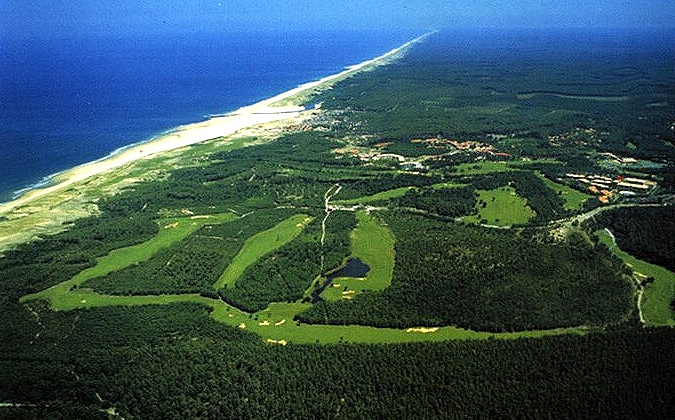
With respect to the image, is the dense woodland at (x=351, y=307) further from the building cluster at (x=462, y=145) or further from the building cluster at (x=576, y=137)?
the building cluster at (x=576, y=137)

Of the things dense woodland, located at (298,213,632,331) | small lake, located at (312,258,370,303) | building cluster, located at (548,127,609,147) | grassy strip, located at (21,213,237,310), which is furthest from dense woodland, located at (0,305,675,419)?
building cluster, located at (548,127,609,147)

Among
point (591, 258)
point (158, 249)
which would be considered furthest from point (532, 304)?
point (158, 249)

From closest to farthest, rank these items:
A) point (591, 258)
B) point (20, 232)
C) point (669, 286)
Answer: point (669, 286) < point (591, 258) < point (20, 232)

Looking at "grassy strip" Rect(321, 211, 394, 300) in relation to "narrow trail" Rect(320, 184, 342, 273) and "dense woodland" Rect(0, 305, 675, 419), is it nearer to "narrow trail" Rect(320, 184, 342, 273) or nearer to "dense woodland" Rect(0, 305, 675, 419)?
"narrow trail" Rect(320, 184, 342, 273)

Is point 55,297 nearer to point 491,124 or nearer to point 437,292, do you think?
point 437,292

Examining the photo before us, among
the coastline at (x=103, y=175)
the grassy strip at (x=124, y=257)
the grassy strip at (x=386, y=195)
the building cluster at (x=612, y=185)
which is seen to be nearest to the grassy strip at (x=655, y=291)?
the building cluster at (x=612, y=185)

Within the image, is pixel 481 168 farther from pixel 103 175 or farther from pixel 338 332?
pixel 103 175
